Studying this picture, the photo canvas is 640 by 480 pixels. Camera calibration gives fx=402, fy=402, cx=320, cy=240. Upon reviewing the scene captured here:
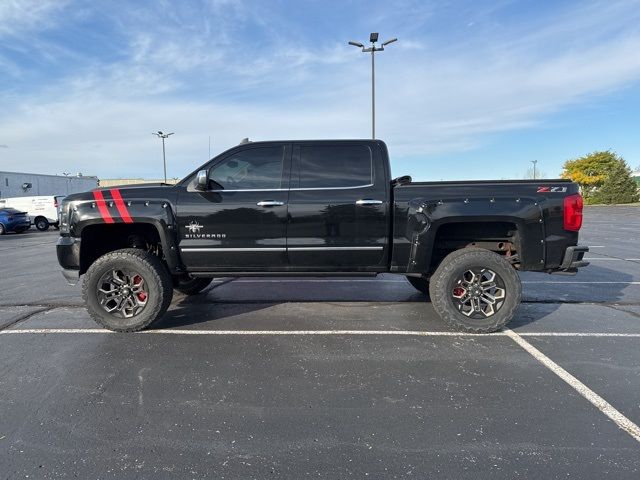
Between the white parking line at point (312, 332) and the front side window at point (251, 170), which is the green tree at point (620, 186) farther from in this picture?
the front side window at point (251, 170)

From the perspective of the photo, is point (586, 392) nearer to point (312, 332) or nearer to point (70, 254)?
point (312, 332)

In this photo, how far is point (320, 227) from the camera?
14.5 feet

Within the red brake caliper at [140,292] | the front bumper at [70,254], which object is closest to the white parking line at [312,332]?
the red brake caliper at [140,292]

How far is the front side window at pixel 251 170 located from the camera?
4.51m

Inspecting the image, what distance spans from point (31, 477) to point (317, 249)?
2982 mm

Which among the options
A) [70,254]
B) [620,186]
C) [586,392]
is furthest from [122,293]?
[620,186]

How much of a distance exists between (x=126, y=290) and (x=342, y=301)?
2777 millimetres

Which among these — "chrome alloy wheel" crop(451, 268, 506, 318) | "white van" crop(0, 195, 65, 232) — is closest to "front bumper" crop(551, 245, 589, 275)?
"chrome alloy wheel" crop(451, 268, 506, 318)

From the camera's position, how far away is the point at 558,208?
4.20 metres

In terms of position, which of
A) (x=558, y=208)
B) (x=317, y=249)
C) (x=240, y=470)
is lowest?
(x=240, y=470)

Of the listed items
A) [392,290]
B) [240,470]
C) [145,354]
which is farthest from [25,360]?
[392,290]

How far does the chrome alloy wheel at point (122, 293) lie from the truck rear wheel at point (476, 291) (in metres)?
3.27

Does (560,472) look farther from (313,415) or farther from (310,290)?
(310,290)

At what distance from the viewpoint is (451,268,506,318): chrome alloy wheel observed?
4348 mm
